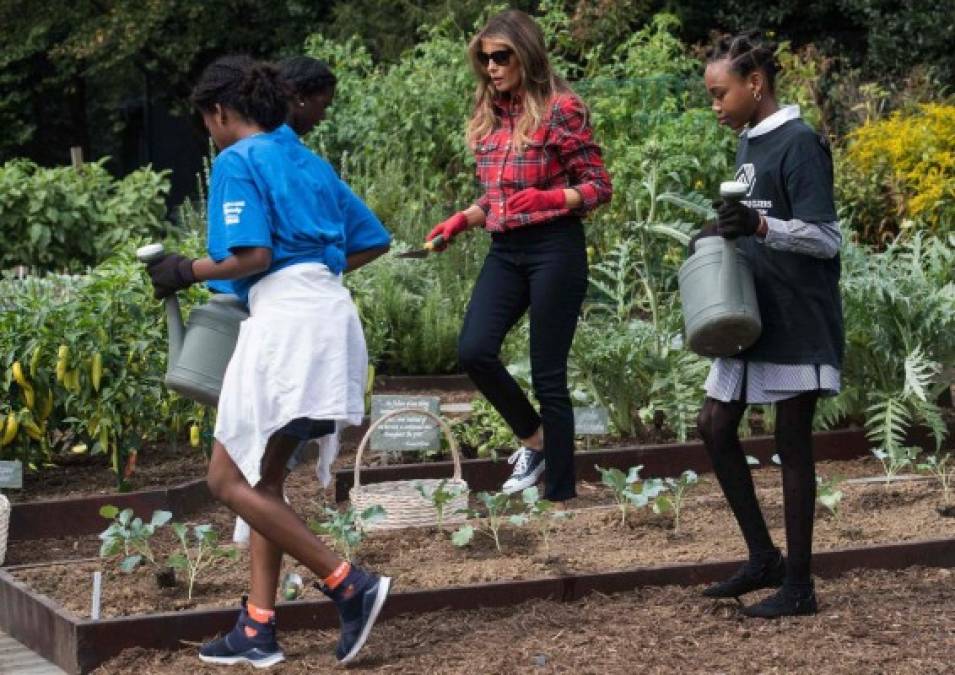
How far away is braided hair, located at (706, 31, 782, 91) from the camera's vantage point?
15.9 feet

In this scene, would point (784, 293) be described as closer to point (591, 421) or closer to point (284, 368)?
point (284, 368)

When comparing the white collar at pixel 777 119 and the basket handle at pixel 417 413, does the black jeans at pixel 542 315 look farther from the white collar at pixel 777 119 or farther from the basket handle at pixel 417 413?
the white collar at pixel 777 119

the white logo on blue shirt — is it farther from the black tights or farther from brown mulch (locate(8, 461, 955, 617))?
the black tights

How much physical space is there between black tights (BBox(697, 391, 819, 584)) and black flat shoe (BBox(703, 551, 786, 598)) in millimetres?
32

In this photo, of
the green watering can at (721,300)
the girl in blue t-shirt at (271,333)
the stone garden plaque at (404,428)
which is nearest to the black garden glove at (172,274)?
the girl in blue t-shirt at (271,333)

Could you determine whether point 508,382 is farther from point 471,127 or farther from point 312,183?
point 312,183

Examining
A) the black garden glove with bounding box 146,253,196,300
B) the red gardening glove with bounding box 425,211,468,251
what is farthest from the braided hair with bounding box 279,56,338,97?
the black garden glove with bounding box 146,253,196,300

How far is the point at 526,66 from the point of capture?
248 inches

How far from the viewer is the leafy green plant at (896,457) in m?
6.73

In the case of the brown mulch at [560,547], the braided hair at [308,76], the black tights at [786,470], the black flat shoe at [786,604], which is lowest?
the brown mulch at [560,547]

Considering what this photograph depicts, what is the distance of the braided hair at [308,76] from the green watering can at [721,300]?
1.76m

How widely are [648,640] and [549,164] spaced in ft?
7.08

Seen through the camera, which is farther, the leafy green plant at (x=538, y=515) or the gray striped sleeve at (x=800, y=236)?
the leafy green plant at (x=538, y=515)

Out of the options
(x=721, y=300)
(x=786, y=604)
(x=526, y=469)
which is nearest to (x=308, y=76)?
(x=526, y=469)
